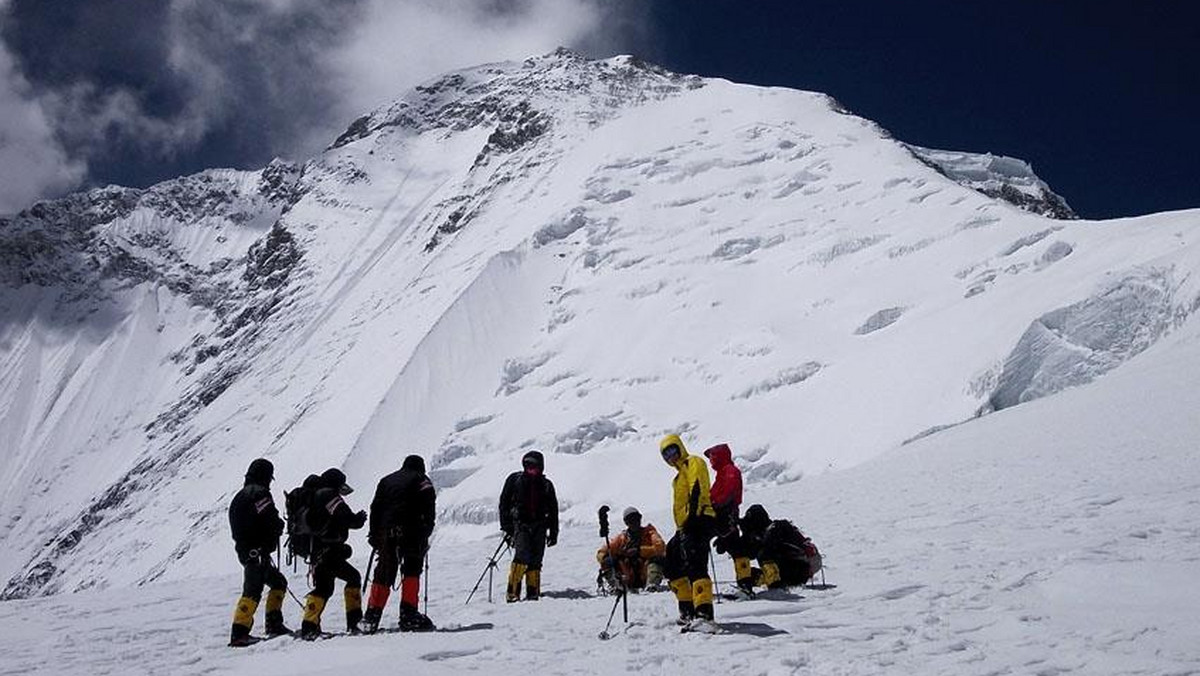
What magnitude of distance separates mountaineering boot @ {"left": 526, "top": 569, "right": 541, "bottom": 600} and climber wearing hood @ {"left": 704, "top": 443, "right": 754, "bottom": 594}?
8.37 ft

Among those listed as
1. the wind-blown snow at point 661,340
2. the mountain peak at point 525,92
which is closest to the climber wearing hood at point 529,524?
the wind-blown snow at point 661,340

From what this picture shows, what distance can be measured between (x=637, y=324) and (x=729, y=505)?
1294 inches

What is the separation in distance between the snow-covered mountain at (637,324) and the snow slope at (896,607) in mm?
9984

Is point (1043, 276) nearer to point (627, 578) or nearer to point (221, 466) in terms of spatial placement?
point (627, 578)

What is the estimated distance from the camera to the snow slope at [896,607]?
6715 millimetres

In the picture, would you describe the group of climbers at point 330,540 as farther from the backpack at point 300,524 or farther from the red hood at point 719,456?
the red hood at point 719,456

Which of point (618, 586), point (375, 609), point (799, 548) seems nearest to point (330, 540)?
point (375, 609)

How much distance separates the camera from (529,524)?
1144 cm

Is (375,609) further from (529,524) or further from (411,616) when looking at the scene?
(529,524)

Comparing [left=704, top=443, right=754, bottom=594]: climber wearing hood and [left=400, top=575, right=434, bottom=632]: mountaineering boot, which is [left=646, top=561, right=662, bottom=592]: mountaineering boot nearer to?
[left=704, top=443, right=754, bottom=594]: climber wearing hood

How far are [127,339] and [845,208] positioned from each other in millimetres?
141760

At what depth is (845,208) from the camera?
4584cm

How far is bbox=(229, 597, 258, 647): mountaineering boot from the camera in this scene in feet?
29.5

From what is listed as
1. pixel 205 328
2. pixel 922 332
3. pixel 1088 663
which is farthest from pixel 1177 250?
pixel 205 328
